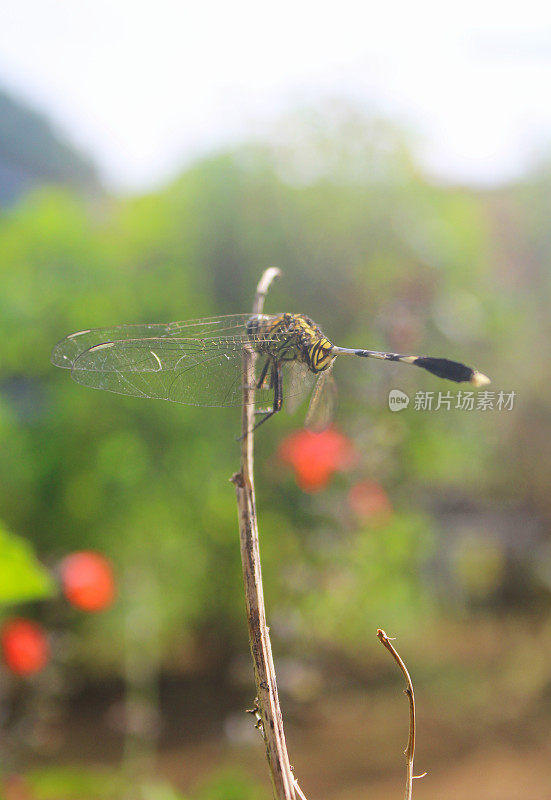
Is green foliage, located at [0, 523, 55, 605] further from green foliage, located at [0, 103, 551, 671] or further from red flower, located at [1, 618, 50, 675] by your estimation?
green foliage, located at [0, 103, 551, 671]

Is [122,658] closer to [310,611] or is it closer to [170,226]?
[310,611]

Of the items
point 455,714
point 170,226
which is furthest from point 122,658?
point 170,226

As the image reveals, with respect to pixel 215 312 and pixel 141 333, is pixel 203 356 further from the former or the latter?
pixel 215 312

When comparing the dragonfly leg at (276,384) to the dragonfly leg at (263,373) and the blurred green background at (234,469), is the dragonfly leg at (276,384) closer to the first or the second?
A: the dragonfly leg at (263,373)

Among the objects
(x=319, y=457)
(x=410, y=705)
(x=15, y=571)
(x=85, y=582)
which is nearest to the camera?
(x=410, y=705)

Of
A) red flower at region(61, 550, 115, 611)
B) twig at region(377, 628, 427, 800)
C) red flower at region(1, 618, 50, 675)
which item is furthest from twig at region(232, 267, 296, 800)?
red flower at region(1, 618, 50, 675)

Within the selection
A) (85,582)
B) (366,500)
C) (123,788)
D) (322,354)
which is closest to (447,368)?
(322,354)
